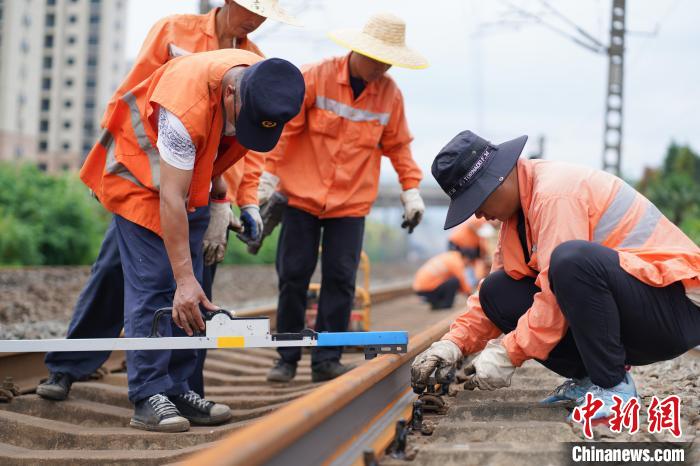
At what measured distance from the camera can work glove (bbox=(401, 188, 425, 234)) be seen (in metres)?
5.30

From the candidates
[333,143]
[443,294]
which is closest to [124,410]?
[333,143]

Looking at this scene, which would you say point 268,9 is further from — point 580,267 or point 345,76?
point 580,267

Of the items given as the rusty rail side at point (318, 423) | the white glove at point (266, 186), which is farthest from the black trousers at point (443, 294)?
the rusty rail side at point (318, 423)

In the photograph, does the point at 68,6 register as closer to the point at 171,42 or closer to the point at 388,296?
the point at 388,296

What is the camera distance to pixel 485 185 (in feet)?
10.3

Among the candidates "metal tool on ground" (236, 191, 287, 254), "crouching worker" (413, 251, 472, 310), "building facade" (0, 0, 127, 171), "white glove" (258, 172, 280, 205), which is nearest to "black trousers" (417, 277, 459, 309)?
"crouching worker" (413, 251, 472, 310)

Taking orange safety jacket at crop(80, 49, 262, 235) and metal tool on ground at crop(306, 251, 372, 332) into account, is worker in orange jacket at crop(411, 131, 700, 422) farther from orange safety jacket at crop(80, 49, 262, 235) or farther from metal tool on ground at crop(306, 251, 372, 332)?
metal tool on ground at crop(306, 251, 372, 332)

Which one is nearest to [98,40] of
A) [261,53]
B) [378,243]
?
[378,243]

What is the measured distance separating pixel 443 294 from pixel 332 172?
729cm

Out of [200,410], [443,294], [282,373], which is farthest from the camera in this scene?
[443,294]

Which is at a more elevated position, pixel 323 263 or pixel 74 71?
pixel 74 71

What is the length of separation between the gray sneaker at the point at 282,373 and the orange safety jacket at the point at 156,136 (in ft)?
5.32

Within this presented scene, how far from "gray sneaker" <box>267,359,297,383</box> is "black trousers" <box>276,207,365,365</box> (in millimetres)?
45

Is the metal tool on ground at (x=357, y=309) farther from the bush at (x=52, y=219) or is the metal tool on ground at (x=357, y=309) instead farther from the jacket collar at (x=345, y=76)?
the bush at (x=52, y=219)
